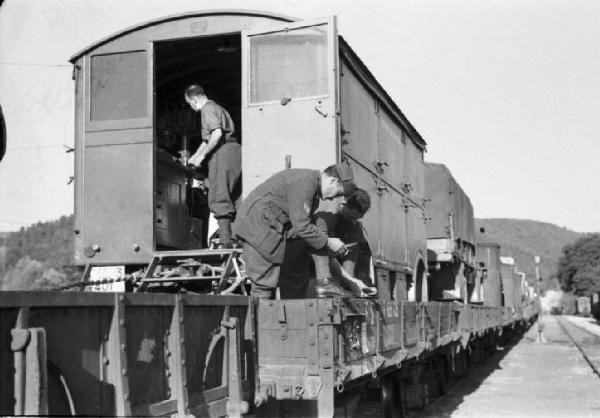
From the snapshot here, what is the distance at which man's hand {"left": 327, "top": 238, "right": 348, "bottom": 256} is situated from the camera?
548 centimetres

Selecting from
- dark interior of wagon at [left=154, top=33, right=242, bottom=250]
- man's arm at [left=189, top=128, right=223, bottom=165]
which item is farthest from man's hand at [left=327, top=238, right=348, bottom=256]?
dark interior of wagon at [left=154, top=33, right=242, bottom=250]

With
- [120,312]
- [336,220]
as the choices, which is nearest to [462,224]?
[336,220]

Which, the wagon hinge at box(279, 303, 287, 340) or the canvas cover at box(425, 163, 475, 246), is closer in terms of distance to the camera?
the wagon hinge at box(279, 303, 287, 340)

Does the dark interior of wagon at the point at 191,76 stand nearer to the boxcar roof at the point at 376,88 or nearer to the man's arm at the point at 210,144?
the man's arm at the point at 210,144

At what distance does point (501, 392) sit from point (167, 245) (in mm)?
7872

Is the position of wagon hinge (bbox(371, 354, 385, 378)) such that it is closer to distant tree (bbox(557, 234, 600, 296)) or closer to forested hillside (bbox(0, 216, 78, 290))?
forested hillside (bbox(0, 216, 78, 290))

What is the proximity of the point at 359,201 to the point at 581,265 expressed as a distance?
73944 mm

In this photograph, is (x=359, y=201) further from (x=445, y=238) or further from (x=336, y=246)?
(x=445, y=238)

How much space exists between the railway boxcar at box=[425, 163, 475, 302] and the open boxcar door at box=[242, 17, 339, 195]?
7773 millimetres

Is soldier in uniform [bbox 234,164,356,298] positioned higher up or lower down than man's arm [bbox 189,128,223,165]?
lower down

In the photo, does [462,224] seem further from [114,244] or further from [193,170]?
[114,244]

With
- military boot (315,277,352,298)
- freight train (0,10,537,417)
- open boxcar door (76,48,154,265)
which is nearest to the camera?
freight train (0,10,537,417)

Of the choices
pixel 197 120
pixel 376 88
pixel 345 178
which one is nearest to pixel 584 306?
pixel 376 88

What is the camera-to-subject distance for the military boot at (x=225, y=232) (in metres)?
6.76
